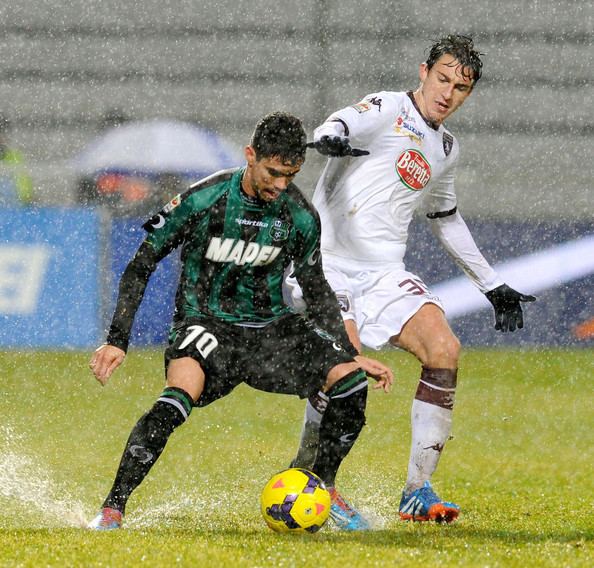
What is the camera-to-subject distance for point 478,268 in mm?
6141

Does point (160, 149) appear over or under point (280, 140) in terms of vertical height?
under

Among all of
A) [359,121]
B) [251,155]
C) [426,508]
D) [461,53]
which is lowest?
[426,508]

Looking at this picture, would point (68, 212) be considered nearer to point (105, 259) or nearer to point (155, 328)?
point (105, 259)

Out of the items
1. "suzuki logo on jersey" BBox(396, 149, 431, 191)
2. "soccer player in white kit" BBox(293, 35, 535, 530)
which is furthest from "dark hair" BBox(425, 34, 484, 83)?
"suzuki logo on jersey" BBox(396, 149, 431, 191)

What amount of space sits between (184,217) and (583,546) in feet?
6.43

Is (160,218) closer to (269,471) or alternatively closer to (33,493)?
(33,493)

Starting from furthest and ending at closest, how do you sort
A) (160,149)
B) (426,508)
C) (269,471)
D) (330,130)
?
(160,149) → (269,471) → (330,130) → (426,508)

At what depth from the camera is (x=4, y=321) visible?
11914mm

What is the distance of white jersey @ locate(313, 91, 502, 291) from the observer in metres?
5.81

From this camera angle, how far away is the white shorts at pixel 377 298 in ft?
18.2

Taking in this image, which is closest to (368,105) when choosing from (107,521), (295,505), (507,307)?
(507,307)

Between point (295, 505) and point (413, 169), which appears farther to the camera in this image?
point (413, 169)

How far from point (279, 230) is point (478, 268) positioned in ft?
4.79

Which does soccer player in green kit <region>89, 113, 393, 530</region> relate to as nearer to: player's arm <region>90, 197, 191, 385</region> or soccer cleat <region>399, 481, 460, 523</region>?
player's arm <region>90, 197, 191, 385</region>
